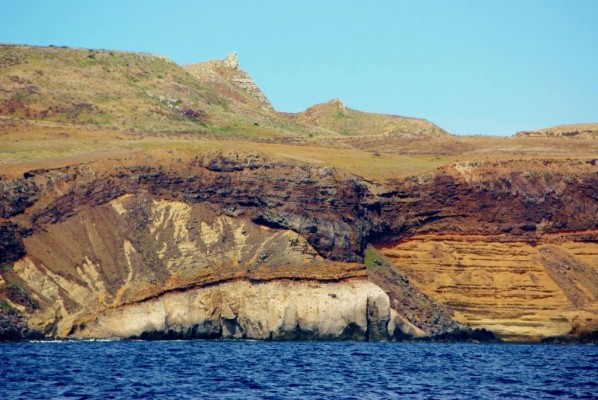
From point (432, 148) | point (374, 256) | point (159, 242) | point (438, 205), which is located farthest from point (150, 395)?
point (432, 148)

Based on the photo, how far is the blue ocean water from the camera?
54000mm

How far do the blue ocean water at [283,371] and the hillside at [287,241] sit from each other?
4.55 m

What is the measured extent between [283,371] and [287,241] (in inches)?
1468

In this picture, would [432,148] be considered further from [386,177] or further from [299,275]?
[299,275]

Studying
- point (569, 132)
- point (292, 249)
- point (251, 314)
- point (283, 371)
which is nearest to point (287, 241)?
point (292, 249)

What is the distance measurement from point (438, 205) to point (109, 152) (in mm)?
33958

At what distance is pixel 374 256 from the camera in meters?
108

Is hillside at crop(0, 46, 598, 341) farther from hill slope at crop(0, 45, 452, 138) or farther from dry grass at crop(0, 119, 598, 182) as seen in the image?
hill slope at crop(0, 45, 452, 138)

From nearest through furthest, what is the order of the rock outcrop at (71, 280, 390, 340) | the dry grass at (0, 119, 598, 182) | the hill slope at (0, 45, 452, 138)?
the rock outcrop at (71, 280, 390, 340)
the dry grass at (0, 119, 598, 182)
the hill slope at (0, 45, 452, 138)

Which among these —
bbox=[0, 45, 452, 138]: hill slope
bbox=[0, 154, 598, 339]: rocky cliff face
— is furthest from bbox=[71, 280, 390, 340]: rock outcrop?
bbox=[0, 45, 452, 138]: hill slope

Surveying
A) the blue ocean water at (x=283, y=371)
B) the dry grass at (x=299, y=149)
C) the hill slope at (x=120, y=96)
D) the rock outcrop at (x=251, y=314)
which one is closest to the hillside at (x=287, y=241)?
the rock outcrop at (x=251, y=314)

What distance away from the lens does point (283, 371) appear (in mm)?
64188

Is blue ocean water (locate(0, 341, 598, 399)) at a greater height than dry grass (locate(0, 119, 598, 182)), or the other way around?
dry grass (locate(0, 119, 598, 182))

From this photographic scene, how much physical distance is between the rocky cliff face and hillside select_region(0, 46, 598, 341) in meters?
0.15
